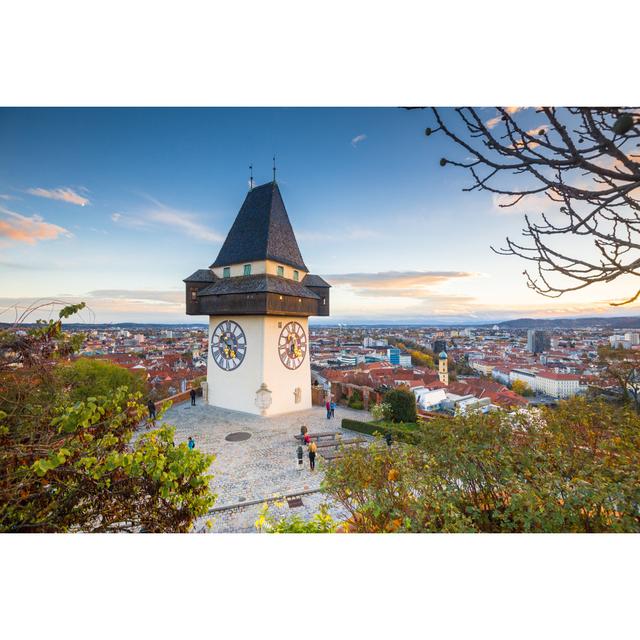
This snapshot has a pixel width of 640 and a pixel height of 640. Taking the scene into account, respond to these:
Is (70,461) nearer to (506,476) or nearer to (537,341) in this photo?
(506,476)

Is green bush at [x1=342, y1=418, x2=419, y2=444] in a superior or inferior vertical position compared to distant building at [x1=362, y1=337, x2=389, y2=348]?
inferior

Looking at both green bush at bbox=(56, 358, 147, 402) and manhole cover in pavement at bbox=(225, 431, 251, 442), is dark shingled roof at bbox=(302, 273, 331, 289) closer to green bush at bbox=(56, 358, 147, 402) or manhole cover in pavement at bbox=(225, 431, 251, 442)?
manhole cover in pavement at bbox=(225, 431, 251, 442)

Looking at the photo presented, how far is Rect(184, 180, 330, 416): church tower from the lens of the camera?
710 cm

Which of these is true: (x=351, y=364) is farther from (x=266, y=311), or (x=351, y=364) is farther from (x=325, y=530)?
(x=325, y=530)

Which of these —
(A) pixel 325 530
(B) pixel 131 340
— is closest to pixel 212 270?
(B) pixel 131 340

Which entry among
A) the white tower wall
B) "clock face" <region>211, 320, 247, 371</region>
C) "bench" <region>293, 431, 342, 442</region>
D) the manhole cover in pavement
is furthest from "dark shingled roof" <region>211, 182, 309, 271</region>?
"bench" <region>293, 431, 342, 442</region>

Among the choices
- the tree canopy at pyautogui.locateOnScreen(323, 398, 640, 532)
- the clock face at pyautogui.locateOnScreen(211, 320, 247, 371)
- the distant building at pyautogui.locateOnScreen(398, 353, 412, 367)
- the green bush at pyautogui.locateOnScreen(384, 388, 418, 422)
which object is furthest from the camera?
the distant building at pyautogui.locateOnScreen(398, 353, 412, 367)

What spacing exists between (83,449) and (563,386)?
5.35 m

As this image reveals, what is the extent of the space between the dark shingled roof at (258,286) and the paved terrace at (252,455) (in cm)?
313

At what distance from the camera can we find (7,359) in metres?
1.50

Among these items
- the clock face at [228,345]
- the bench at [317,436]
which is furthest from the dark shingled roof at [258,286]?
the bench at [317,436]

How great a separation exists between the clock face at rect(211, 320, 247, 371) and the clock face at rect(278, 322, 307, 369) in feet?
3.21

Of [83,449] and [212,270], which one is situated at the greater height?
[212,270]

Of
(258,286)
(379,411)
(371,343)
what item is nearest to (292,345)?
(258,286)
